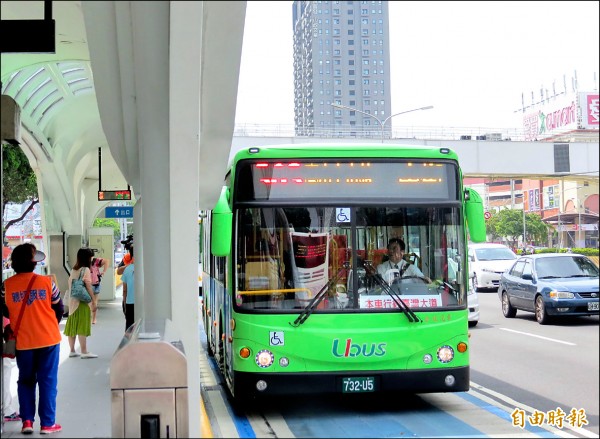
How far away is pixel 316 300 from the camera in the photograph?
7.79m

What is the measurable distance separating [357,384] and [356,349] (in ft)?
1.16

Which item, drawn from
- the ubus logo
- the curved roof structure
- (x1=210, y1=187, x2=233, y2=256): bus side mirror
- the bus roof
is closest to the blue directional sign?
the curved roof structure

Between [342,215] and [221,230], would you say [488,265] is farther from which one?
[221,230]

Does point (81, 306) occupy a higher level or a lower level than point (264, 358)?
higher

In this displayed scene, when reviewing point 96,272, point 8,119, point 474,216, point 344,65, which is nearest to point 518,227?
→ point 96,272

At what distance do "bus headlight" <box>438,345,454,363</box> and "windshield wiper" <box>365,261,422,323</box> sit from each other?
398mm

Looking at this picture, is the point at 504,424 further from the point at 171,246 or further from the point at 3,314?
the point at 3,314

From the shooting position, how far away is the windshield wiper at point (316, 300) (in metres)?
7.71

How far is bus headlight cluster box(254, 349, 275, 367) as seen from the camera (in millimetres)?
7734

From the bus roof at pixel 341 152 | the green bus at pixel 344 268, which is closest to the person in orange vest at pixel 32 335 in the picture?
the green bus at pixel 344 268

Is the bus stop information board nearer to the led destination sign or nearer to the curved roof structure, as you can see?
the curved roof structure

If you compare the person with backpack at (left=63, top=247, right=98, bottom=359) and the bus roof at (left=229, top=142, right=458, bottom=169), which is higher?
the bus roof at (left=229, top=142, right=458, bottom=169)

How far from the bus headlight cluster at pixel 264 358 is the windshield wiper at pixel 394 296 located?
4.41 feet

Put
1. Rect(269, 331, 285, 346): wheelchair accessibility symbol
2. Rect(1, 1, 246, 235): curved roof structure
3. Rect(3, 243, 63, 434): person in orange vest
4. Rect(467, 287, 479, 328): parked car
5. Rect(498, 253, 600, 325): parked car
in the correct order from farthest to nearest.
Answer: Rect(467, 287, 479, 328): parked car
Rect(498, 253, 600, 325): parked car
Rect(269, 331, 285, 346): wheelchair accessibility symbol
Rect(3, 243, 63, 434): person in orange vest
Rect(1, 1, 246, 235): curved roof structure
